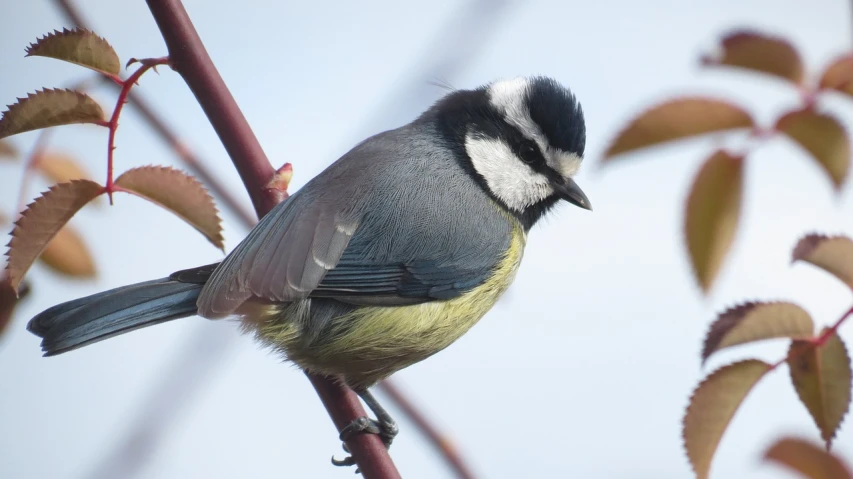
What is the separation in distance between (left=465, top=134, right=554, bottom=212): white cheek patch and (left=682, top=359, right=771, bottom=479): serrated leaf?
3.30 ft

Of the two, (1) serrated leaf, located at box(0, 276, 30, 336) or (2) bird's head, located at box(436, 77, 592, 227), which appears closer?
(1) serrated leaf, located at box(0, 276, 30, 336)

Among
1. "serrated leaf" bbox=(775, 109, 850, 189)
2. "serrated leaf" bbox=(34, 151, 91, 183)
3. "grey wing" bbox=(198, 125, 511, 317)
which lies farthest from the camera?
"serrated leaf" bbox=(34, 151, 91, 183)

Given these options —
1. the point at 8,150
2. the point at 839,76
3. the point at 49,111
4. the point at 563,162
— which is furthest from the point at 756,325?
the point at 8,150

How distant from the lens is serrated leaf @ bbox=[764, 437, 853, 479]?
1246 mm

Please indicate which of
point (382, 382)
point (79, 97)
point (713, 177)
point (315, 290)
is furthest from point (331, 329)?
point (713, 177)

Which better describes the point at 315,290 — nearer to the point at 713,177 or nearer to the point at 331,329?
the point at 331,329

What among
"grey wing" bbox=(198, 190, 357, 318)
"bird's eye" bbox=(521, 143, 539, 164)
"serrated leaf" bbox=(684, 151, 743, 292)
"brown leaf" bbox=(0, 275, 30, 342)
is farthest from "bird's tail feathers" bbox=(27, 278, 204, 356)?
"serrated leaf" bbox=(684, 151, 743, 292)

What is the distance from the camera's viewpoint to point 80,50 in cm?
117

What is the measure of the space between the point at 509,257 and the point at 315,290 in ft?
1.88

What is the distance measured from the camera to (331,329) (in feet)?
5.68

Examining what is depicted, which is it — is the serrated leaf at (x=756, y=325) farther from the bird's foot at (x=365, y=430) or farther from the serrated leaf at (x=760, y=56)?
the bird's foot at (x=365, y=430)

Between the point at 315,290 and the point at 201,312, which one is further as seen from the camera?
the point at 315,290

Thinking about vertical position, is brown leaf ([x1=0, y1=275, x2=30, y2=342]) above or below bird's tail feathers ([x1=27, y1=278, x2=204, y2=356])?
below

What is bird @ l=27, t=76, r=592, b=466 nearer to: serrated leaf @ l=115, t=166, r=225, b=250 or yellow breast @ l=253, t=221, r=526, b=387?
yellow breast @ l=253, t=221, r=526, b=387
